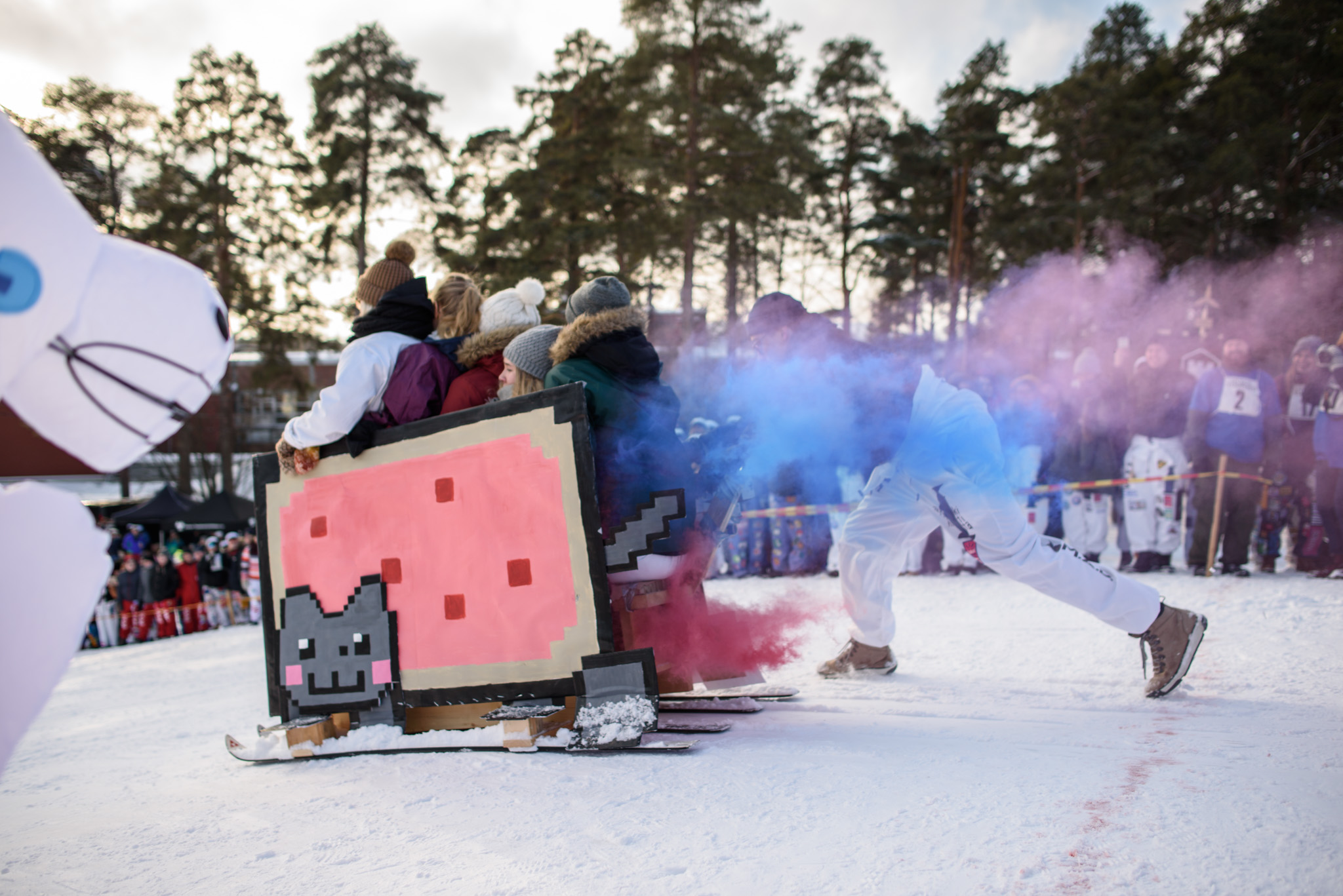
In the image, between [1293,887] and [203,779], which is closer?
[1293,887]

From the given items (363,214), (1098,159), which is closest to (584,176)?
(363,214)

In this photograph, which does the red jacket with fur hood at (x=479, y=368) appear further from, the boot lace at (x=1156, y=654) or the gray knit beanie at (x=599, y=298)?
the boot lace at (x=1156, y=654)

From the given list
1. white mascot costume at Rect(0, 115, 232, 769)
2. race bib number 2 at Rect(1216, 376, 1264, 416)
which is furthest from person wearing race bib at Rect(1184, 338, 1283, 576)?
white mascot costume at Rect(0, 115, 232, 769)

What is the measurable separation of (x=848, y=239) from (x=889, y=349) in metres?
22.4

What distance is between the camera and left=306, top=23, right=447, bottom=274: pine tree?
19.2 m

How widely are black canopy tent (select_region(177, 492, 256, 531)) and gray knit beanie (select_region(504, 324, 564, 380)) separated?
503 inches

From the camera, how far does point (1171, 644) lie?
3.19m

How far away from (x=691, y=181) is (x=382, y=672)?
1709cm

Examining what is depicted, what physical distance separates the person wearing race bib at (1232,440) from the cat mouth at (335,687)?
6.46 meters

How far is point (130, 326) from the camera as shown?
1517 mm

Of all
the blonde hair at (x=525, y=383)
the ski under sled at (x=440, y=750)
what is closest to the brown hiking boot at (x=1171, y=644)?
the ski under sled at (x=440, y=750)

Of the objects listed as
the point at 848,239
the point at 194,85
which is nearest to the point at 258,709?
the point at 194,85

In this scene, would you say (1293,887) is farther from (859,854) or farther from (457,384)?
(457,384)

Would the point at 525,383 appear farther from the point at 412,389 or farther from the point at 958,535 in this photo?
the point at 958,535
